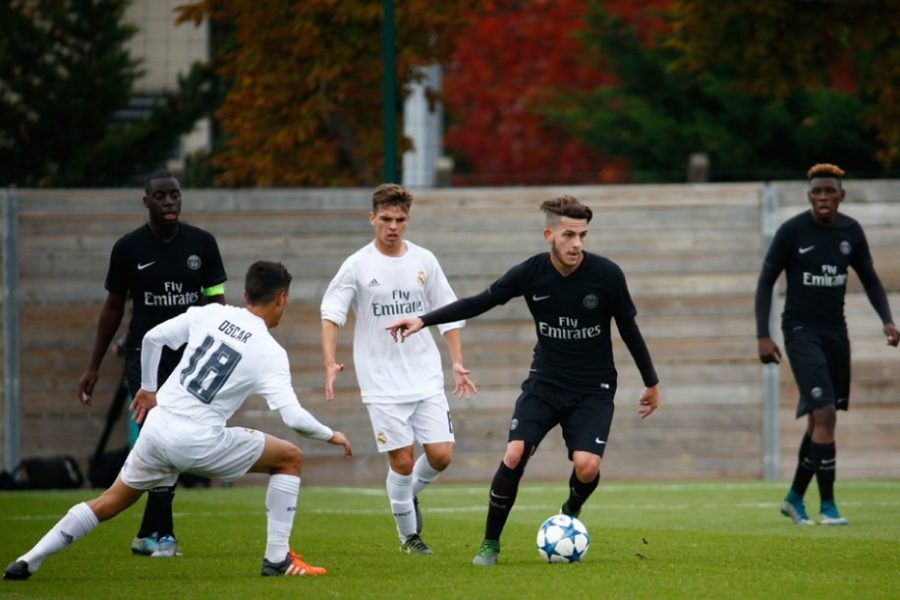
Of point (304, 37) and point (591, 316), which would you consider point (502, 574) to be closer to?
point (591, 316)

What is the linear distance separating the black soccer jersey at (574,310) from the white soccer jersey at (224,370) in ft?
4.86

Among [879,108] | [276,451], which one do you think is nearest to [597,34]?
[879,108]

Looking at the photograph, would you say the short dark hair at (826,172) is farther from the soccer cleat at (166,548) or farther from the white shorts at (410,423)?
the soccer cleat at (166,548)

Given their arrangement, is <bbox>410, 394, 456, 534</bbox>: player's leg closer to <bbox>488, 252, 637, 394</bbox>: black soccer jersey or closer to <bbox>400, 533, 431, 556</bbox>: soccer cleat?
<bbox>400, 533, 431, 556</bbox>: soccer cleat

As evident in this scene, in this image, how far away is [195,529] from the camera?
11.7m

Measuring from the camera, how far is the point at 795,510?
38.3ft

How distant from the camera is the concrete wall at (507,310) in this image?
54.1 ft

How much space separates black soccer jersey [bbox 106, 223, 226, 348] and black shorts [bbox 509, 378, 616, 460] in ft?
8.04

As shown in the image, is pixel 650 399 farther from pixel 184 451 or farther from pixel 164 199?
pixel 164 199

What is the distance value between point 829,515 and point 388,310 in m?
3.46

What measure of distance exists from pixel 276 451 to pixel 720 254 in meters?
8.86

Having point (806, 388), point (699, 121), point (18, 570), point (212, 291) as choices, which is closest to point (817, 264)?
point (806, 388)

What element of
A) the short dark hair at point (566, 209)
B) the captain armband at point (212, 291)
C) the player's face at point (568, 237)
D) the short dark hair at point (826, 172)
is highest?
the short dark hair at point (826, 172)

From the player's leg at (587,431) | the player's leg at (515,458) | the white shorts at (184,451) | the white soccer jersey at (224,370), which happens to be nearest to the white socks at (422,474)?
the player's leg at (515,458)
